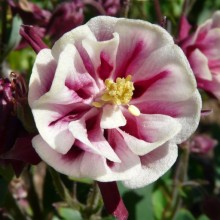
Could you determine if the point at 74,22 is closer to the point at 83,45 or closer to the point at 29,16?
the point at 29,16

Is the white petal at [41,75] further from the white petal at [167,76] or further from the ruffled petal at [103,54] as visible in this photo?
the white petal at [167,76]

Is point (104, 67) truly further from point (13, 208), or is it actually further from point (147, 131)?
point (13, 208)

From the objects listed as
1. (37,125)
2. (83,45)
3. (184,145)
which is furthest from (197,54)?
(37,125)

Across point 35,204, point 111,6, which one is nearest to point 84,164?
point 111,6

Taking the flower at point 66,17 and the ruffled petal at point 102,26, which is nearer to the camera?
the ruffled petal at point 102,26

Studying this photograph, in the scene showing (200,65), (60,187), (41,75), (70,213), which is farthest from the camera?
(70,213)

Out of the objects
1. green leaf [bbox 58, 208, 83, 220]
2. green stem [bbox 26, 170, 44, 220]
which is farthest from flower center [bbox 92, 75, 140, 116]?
green stem [bbox 26, 170, 44, 220]

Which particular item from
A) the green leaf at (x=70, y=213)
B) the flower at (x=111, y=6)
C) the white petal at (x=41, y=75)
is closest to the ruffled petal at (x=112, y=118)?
the white petal at (x=41, y=75)
